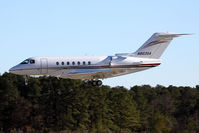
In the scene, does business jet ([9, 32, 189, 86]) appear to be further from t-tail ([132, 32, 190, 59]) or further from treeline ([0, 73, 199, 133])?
treeline ([0, 73, 199, 133])

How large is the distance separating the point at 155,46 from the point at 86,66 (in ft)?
28.2

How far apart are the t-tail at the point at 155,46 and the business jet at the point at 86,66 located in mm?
816

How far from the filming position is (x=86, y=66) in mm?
41906

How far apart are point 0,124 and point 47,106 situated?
952cm

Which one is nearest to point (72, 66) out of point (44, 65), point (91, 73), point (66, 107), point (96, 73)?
point (91, 73)

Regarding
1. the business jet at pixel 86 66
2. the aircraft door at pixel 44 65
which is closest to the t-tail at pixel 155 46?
the business jet at pixel 86 66

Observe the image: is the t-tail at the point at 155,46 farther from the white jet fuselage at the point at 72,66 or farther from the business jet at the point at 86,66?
the white jet fuselage at the point at 72,66

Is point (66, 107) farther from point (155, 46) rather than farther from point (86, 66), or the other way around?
point (86, 66)

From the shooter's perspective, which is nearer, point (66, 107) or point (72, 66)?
point (72, 66)

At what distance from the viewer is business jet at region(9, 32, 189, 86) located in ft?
136

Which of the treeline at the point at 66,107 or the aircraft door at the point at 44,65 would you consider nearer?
the aircraft door at the point at 44,65

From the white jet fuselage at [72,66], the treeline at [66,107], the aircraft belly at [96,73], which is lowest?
the treeline at [66,107]

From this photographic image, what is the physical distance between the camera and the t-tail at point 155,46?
149 feet

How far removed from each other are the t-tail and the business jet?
816mm
